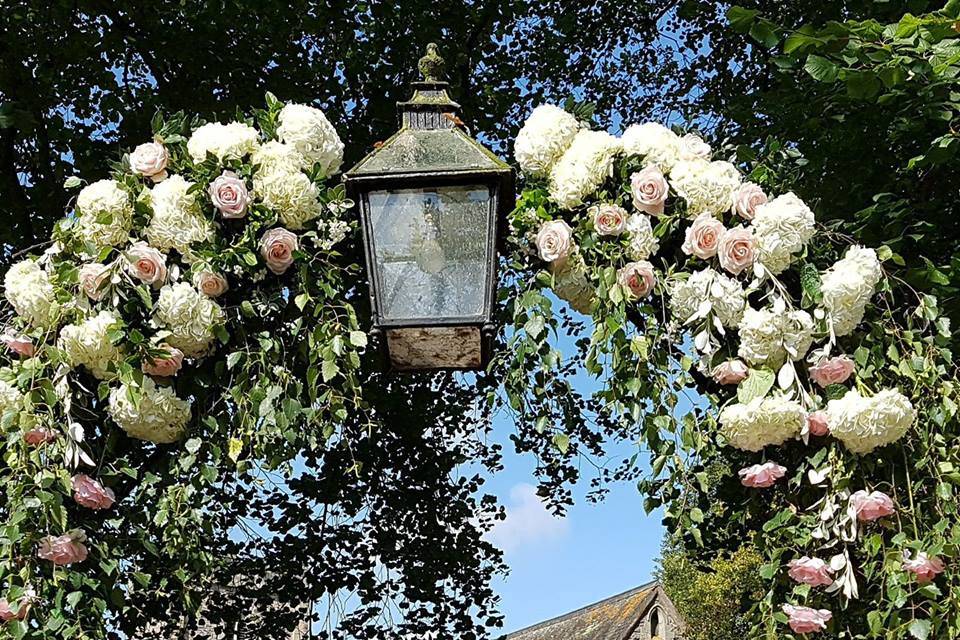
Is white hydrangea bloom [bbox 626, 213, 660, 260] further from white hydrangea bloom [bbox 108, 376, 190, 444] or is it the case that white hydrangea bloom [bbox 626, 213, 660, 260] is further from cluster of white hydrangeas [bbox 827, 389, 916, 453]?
white hydrangea bloom [bbox 108, 376, 190, 444]

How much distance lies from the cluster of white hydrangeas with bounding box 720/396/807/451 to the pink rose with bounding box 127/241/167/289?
170 centimetres

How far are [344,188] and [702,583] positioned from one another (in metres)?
25.7

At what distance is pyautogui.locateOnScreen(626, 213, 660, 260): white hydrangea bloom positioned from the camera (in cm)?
313

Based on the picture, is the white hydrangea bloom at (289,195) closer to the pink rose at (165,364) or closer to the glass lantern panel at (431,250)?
the glass lantern panel at (431,250)

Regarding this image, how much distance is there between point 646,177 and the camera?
3.14 meters

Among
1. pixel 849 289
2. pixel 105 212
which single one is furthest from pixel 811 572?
pixel 105 212

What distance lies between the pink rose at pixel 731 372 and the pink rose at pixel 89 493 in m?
1.78

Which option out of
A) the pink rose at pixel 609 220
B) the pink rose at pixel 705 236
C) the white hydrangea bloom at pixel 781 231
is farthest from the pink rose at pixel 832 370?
the pink rose at pixel 609 220

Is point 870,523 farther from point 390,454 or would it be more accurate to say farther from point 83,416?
point 390,454

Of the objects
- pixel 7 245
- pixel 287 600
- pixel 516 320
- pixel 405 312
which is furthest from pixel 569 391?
pixel 287 600

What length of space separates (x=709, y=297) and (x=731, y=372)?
230 millimetres

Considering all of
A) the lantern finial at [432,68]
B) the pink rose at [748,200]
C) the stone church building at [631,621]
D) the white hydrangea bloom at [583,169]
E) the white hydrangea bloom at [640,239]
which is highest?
the lantern finial at [432,68]

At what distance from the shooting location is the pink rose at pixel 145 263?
2.97 metres

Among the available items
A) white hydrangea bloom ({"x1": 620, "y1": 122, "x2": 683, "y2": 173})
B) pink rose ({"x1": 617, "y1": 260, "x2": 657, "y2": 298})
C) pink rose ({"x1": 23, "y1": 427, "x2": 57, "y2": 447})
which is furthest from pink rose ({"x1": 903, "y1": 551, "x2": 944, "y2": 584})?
pink rose ({"x1": 23, "y1": 427, "x2": 57, "y2": 447})
